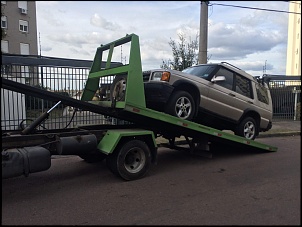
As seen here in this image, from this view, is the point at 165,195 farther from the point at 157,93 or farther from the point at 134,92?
the point at 157,93

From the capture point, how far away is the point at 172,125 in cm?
672

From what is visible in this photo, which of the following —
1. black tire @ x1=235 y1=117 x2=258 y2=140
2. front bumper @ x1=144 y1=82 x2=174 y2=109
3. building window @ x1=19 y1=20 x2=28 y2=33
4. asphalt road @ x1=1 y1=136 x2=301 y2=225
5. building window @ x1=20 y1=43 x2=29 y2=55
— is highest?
building window @ x1=19 y1=20 x2=28 y2=33

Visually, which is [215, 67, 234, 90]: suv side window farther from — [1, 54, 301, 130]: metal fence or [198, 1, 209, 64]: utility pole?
Answer: [198, 1, 209, 64]: utility pole

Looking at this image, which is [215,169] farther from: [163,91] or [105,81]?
[105,81]

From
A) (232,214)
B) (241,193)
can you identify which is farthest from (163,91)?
(232,214)

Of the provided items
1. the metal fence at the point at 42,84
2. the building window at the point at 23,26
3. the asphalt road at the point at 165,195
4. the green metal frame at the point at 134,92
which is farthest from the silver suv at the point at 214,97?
the building window at the point at 23,26

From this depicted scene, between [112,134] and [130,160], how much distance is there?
25.5 inches

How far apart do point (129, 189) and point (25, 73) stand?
625cm

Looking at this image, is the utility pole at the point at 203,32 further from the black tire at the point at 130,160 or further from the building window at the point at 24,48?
the building window at the point at 24,48

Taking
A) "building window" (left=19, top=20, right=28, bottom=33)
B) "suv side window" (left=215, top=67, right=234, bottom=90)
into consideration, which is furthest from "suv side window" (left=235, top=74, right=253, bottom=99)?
"building window" (left=19, top=20, right=28, bottom=33)

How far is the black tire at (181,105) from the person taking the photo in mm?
6695

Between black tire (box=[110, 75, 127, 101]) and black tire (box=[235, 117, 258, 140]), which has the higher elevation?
black tire (box=[110, 75, 127, 101])

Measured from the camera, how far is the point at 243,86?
8383mm

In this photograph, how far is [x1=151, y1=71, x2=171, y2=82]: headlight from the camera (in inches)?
263
